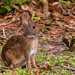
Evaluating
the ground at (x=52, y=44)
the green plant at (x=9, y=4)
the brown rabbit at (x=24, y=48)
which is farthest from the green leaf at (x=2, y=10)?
the brown rabbit at (x=24, y=48)

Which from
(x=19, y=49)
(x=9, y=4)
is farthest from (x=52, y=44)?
(x=9, y=4)

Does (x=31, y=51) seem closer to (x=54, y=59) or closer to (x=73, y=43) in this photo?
(x=54, y=59)

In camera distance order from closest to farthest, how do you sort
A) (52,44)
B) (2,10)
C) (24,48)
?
(24,48) → (52,44) → (2,10)

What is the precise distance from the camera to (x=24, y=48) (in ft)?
19.2

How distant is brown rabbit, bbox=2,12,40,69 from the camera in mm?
5668

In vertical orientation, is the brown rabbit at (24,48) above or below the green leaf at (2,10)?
below

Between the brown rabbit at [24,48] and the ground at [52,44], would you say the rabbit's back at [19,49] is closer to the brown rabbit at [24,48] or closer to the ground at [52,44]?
the brown rabbit at [24,48]

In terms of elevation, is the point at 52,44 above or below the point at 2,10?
below

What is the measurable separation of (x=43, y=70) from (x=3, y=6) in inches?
188

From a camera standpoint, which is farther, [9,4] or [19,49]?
[9,4]

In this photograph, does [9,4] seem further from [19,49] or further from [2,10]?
[19,49]

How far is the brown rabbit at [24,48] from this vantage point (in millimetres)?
5668

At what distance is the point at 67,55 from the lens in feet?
23.0

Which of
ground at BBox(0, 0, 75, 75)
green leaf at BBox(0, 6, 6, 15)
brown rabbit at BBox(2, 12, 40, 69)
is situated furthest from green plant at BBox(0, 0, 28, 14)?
brown rabbit at BBox(2, 12, 40, 69)
